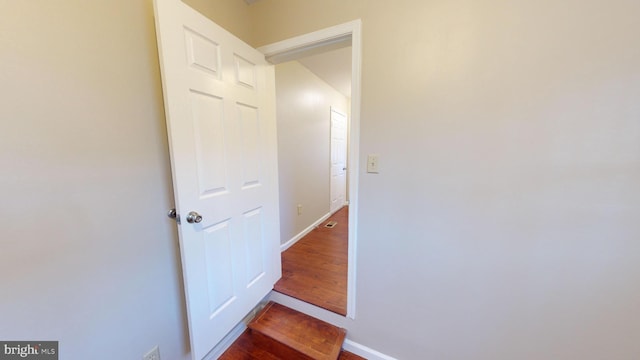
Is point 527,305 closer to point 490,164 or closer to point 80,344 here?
point 490,164

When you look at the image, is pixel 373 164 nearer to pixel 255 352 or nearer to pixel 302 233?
pixel 255 352

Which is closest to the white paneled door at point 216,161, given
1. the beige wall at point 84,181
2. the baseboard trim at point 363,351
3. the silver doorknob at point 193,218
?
the silver doorknob at point 193,218

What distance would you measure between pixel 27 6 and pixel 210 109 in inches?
24.6

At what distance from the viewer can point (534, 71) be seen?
924 mm

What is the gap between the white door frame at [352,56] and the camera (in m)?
1.24

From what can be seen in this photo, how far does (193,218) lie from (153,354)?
0.74m

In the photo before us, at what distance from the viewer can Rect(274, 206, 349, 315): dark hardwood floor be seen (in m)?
1.65

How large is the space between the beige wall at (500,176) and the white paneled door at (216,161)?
23.2 inches

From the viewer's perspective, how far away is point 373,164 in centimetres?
127

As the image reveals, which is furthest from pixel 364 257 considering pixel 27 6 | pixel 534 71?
pixel 27 6

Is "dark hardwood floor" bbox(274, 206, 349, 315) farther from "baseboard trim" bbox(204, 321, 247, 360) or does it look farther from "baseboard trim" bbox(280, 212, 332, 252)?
"baseboard trim" bbox(204, 321, 247, 360)

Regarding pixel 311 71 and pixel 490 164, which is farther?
pixel 311 71

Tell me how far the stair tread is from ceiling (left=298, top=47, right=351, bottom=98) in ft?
7.77

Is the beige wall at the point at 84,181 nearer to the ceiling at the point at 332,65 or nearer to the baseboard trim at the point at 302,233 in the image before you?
the baseboard trim at the point at 302,233
